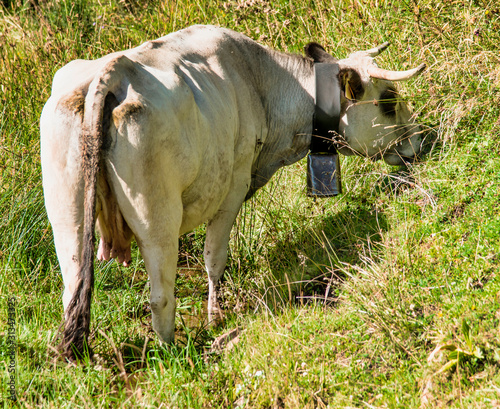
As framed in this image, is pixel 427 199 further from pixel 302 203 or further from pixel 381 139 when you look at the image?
pixel 302 203

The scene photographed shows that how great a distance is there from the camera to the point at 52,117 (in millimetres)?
3236

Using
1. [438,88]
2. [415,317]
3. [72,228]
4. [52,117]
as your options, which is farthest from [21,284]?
[438,88]

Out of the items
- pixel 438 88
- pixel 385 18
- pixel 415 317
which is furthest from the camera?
pixel 385 18

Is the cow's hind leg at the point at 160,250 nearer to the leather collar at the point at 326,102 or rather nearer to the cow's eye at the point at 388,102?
the leather collar at the point at 326,102

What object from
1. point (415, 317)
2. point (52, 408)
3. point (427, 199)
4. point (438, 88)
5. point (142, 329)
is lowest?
point (142, 329)

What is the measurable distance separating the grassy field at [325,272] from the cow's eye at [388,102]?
298 millimetres

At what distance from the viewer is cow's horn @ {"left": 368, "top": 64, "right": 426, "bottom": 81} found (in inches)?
171

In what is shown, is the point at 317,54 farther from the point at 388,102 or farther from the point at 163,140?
the point at 163,140

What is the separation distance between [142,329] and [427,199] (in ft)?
8.20

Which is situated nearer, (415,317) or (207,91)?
(415,317)

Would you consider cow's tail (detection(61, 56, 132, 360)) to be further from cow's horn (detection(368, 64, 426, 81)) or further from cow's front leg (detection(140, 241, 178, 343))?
cow's horn (detection(368, 64, 426, 81))

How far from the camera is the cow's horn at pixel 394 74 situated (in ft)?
14.2

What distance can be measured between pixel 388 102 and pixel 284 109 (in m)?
0.95

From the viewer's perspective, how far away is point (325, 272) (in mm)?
4641
